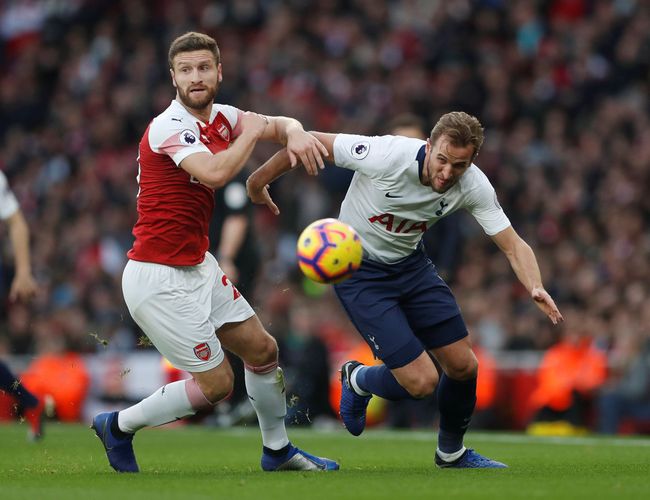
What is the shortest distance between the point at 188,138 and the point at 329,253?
3.19 feet

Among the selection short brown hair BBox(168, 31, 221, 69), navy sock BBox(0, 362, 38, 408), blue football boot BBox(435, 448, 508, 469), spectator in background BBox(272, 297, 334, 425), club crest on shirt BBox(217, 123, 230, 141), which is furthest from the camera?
spectator in background BBox(272, 297, 334, 425)

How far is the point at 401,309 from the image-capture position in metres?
7.93

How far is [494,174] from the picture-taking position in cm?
1738

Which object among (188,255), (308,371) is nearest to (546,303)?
(188,255)

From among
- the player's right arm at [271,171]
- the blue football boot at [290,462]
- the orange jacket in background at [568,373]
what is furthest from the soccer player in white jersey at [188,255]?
the orange jacket in background at [568,373]

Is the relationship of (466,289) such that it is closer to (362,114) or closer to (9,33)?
(362,114)

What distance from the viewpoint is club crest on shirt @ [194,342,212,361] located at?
7.22m

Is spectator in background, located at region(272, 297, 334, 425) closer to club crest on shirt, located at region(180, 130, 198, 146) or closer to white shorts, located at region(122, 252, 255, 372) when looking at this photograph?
white shorts, located at region(122, 252, 255, 372)

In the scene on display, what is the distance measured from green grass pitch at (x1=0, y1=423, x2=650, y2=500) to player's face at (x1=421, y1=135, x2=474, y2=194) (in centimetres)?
163

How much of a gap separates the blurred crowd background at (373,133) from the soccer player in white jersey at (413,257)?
11.2ft

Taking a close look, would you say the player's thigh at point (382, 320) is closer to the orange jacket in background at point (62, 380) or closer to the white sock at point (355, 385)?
the white sock at point (355, 385)

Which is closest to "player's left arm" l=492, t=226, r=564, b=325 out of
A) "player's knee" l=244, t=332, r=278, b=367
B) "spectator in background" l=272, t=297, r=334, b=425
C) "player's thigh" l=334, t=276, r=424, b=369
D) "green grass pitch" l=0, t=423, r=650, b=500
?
"player's thigh" l=334, t=276, r=424, b=369

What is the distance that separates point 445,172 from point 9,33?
59.6 feet

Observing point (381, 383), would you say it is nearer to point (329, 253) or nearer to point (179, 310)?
point (329, 253)
